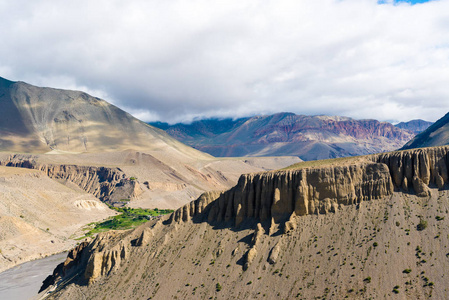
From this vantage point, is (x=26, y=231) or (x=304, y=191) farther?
(x=26, y=231)

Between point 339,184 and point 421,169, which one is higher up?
point 421,169

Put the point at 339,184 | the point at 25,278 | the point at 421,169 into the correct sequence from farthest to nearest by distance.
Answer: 1. the point at 25,278
2. the point at 339,184
3. the point at 421,169

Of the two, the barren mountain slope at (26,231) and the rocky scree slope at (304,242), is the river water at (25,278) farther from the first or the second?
the rocky scree slope at (304,242)

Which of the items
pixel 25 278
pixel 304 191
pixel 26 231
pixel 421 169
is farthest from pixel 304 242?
pixel 26 231

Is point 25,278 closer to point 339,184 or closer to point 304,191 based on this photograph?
point 304,191

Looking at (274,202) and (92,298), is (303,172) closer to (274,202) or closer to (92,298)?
(274,202)

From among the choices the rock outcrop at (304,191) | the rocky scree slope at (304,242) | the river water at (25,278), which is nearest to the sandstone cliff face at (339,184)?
the rock outcrop at (304,191)

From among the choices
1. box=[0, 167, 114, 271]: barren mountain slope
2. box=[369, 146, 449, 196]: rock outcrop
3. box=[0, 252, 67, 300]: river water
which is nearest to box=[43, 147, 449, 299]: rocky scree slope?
box=[369, 146, 449, 196]: rock outcrop
